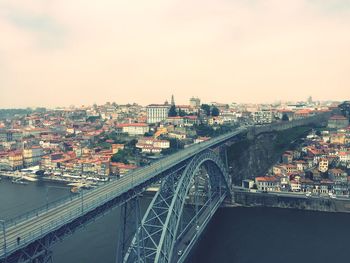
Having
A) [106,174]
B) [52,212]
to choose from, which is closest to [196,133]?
[106,174]

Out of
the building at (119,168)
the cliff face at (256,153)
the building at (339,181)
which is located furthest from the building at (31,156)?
the building at (339,181)

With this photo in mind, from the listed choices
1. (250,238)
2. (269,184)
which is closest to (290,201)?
(269,184)

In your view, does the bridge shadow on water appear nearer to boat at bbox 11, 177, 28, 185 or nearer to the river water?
the river water

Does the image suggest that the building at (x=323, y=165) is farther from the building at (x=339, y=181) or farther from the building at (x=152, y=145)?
the building at (x=152, y=145)

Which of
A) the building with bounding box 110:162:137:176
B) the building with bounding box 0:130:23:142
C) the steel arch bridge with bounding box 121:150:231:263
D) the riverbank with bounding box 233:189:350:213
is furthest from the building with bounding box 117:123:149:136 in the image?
the riverbank with bounding box 233:189:350:213

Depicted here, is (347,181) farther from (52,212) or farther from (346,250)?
(52,212)
